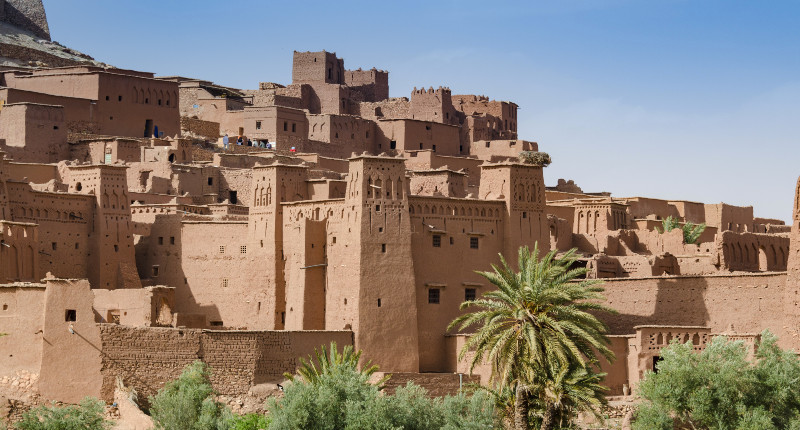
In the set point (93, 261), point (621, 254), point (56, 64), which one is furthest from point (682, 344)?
point (56, 64)

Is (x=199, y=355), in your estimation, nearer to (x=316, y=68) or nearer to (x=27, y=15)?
(x=316, y=68)

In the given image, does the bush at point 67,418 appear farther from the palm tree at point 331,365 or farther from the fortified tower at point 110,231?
the fortified tower at point 110,231

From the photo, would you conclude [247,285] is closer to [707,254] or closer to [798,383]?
[707,254]

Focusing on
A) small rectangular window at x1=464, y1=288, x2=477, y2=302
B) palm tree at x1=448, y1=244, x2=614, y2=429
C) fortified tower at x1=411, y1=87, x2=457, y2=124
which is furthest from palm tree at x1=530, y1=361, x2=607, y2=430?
fortified tower at x1=411, y1=87, x2=457, y2=124

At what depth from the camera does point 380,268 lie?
148ft

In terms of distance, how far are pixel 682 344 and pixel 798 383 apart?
378cm

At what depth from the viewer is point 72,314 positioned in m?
41.2

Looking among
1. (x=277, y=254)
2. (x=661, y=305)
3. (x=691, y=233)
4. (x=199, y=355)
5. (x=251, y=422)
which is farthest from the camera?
(x=691, y=233)

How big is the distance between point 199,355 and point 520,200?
39.4 feet

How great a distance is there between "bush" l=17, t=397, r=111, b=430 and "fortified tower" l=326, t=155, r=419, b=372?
370 inches

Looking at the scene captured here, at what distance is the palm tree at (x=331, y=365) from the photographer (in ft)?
127

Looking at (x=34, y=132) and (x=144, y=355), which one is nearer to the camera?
(x=144, y=355)

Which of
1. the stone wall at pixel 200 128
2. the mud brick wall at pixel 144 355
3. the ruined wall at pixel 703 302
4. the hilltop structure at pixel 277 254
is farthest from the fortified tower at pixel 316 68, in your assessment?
the mud brick wall at pixel 144 355

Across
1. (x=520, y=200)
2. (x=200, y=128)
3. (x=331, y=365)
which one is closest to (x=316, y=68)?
(x=200, y=128)
